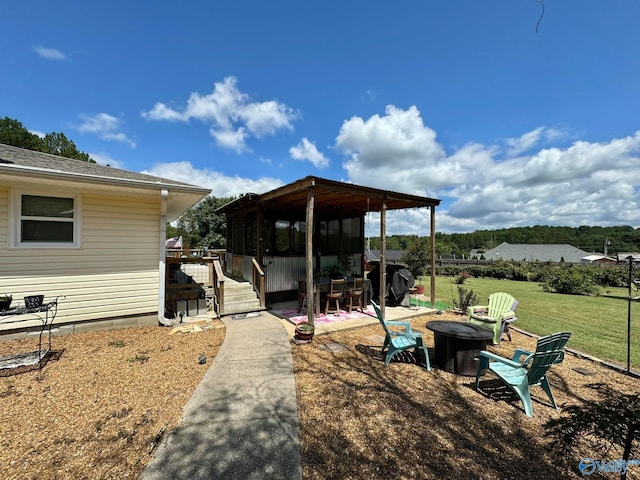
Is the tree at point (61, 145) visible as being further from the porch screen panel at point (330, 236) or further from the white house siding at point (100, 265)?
the porch screen panel at point (330, 236)

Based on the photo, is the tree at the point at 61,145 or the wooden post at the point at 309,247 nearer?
the wooden post at the point at 309,247

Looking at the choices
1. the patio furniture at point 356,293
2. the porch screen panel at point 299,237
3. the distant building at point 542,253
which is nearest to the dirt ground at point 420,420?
the patio furniture at point 356,293

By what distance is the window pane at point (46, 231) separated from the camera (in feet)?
16.7

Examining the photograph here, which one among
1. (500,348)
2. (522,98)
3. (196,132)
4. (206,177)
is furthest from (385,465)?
(206,177)

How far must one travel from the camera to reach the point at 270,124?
14.6 m

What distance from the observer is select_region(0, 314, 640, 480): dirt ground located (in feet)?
7.04

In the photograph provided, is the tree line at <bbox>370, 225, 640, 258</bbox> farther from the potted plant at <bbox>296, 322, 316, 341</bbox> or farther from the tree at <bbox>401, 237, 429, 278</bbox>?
the potted plant at <bbox>296, 322, 316, 341</bbox>

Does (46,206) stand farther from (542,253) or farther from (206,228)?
(542,253)

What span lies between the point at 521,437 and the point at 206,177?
155 feet

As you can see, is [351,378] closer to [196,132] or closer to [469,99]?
[469,99]

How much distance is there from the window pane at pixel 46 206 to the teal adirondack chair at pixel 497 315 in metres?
8.84

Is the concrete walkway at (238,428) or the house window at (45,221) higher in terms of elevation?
the house window at (45,221)

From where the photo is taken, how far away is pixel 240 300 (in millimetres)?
7617

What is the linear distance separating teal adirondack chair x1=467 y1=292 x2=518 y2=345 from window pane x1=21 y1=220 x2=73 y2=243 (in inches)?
344
